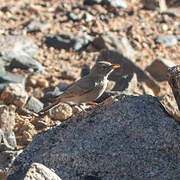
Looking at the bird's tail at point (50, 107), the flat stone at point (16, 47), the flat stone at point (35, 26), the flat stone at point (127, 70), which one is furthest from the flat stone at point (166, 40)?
the bird's tail at point (50, 107)

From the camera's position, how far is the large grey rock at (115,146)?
5520 millimetres

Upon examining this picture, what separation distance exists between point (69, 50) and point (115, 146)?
7127 mm

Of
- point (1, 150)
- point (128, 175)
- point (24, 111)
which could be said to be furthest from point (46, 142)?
point (24, 111)

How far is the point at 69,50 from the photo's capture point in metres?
12.6

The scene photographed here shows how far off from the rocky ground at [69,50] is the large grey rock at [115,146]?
1.85 metres

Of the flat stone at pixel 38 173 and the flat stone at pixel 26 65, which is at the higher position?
the flat stone at pixel 38 173

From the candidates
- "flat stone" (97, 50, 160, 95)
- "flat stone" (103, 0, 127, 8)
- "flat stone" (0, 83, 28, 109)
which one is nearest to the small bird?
"flat stone" (0, 83, 28, 109)

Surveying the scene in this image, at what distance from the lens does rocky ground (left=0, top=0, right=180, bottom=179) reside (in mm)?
9172

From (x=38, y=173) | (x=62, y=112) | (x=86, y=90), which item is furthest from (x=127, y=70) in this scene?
(x=38, y=173)

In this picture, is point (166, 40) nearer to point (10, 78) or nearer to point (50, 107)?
point (10, 78)

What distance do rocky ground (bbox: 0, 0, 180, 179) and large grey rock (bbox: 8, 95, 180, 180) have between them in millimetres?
1853

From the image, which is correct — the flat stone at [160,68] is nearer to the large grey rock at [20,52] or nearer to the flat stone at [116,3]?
the large grey rock at [20,52]

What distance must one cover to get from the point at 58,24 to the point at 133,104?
26.0 ft

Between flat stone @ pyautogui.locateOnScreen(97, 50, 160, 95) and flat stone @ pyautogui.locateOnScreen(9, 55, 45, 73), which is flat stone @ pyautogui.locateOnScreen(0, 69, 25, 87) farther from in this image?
flat stone @ pyautogui.locateOnScreen(97, 50, 160, 95)
